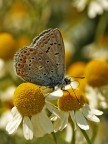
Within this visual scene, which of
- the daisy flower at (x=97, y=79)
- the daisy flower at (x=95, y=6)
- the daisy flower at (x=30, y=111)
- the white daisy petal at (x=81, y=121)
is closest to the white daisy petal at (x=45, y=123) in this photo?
the daisy flower at (x=30, y=111)

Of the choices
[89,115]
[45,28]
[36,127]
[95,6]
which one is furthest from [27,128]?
[95,6]

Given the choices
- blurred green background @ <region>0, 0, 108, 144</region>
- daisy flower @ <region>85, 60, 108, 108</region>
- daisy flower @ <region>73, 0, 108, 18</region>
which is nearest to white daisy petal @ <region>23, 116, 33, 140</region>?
blurred green background @ <region>0, 0, 108, 144</region>

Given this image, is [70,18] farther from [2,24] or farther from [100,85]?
[100,85]

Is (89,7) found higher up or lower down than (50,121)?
higher up

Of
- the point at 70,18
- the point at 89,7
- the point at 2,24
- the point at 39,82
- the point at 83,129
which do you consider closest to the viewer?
the point at 83,129

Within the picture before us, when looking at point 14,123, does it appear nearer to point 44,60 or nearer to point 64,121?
point 64,121

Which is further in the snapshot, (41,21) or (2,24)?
(2,24)

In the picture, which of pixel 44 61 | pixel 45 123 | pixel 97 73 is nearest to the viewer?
pixel 45 123

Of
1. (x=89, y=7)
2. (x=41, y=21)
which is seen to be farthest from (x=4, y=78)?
(x=89, y=7)
